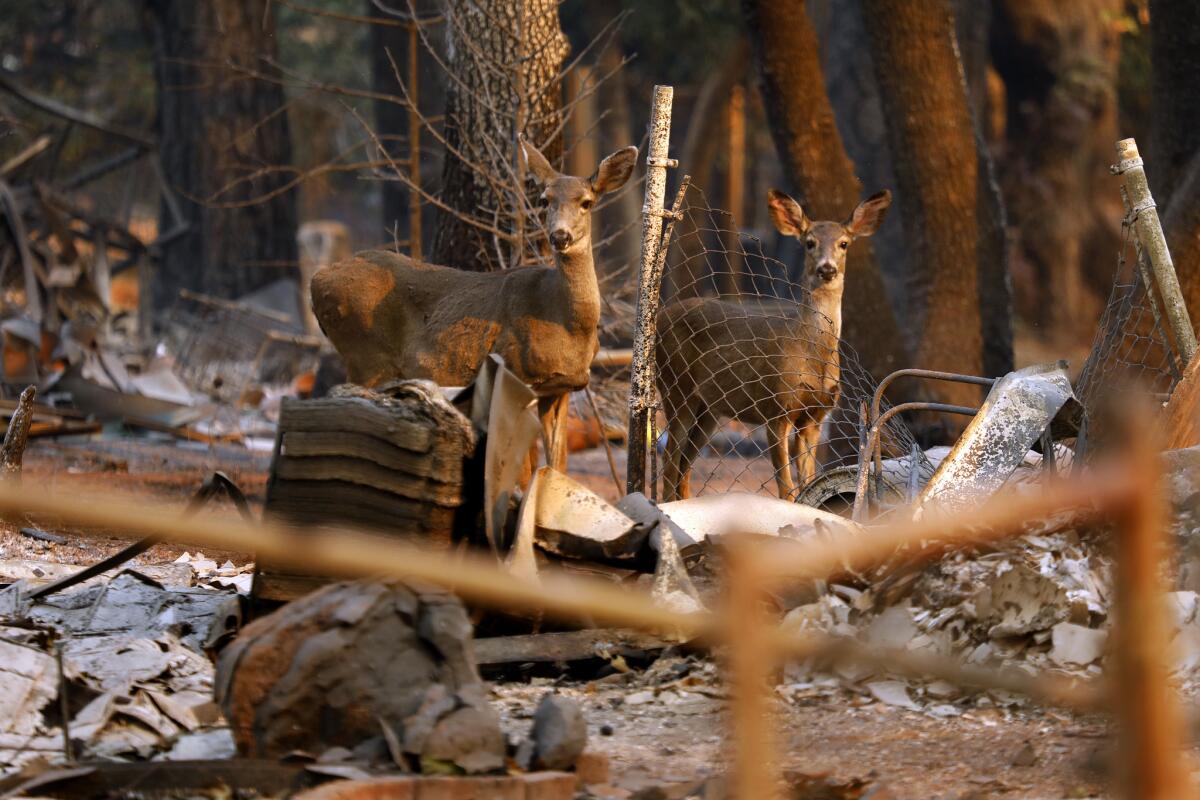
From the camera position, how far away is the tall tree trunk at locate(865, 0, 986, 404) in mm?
13047

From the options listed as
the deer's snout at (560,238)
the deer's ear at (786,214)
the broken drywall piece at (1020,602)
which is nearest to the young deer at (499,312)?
the deer's snout at (560,238)

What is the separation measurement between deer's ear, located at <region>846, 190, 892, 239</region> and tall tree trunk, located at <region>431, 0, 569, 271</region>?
79.2 inches

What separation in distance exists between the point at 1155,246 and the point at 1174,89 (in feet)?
17.5

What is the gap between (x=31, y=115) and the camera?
3084 centimetres

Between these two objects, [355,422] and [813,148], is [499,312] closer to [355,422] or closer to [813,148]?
[355,422]

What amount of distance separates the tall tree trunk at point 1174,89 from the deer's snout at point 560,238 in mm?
5535

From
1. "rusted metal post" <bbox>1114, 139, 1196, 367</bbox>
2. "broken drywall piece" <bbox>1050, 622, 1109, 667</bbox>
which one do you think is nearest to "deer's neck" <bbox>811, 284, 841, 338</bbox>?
"rusted metal post" <bbox>1114, 139, 1196, 367</bbox>

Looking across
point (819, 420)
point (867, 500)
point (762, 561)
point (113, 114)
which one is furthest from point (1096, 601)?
point (113, 114)

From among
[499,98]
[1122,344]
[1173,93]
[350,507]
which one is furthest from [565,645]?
[1173,93]

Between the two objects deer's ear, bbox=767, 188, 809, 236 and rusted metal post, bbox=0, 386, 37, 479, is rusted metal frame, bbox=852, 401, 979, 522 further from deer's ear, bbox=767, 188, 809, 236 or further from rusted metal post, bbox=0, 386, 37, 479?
rusted metal post, bbox=0, 386, 37, 479

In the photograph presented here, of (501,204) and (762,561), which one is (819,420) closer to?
(501,204)

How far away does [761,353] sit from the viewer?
9188 millimetres

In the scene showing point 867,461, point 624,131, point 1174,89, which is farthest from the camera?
point 624,131

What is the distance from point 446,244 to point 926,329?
4.44 m
